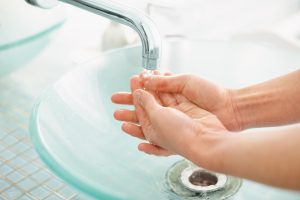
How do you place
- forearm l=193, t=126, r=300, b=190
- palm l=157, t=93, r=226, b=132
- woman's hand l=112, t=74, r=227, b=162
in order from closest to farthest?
forearm l=193, t=126, r=300, b=190, woman's hand l=112, t=74, r=227, b=162, palm l=157, t=93, r=226, b=132

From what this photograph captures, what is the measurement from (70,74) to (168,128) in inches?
12.3

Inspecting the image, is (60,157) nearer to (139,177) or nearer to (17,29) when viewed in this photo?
(139,177)

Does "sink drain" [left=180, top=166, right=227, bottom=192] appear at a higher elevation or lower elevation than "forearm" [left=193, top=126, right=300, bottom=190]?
lower

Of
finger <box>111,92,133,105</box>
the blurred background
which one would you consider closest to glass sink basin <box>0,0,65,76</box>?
the blurred background

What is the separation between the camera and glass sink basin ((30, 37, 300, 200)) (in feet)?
1.98

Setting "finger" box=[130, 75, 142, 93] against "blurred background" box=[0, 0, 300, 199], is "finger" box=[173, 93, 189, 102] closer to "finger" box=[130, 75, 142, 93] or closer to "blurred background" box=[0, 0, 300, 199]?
"finger" box=[130, 75, 142, 93]

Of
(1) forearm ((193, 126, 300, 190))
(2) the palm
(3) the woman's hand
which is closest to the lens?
(1) forearm ((193, 126, 300, 190))

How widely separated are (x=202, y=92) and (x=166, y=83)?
0.06 m

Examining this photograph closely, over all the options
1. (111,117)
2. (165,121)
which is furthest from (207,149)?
(111,117)

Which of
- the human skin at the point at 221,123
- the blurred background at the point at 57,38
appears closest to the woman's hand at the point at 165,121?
the human skin at the point at 221,123

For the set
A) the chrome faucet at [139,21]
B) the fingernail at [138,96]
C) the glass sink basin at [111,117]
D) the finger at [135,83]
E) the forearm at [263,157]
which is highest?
the chrome faucet at [139,21]

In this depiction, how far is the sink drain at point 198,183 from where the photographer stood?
26.0 inches

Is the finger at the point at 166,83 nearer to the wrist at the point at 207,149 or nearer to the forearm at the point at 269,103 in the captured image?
the forearm at the point at 269,103

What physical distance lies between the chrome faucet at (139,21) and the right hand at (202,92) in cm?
12
